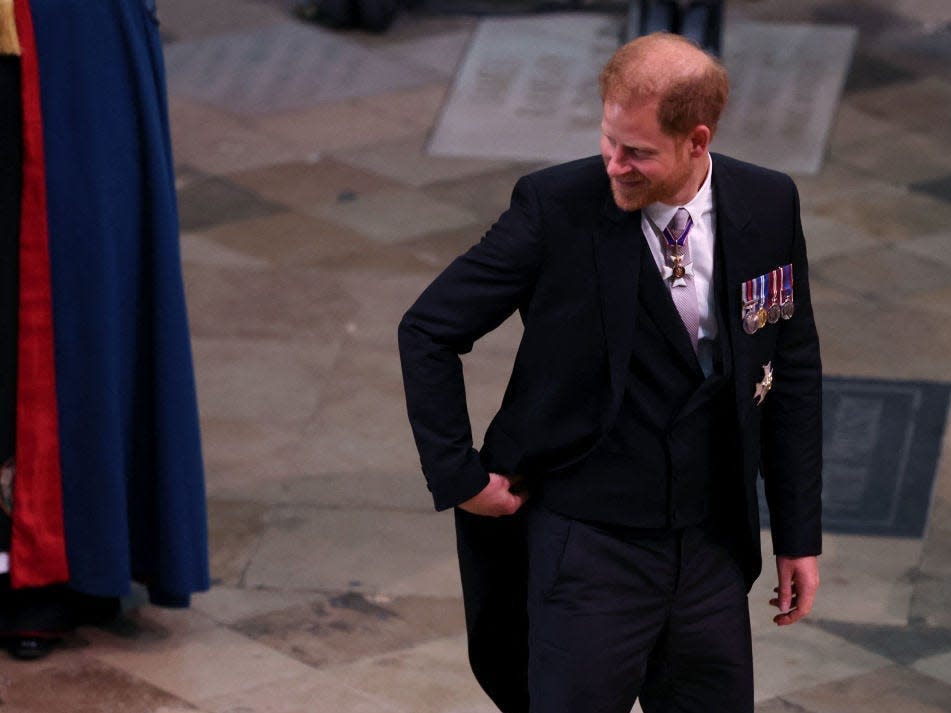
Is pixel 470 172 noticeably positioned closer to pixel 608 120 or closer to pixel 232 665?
pixel 232 665

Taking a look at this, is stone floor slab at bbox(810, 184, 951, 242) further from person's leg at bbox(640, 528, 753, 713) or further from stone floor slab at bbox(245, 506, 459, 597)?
person's leg at bbox(640, 528, 753, 713)

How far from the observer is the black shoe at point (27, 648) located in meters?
4.76

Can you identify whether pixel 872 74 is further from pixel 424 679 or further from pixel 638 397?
pixel 638 397

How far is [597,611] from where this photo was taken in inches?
129

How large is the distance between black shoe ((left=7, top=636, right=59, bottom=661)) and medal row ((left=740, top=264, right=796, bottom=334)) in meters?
2.39

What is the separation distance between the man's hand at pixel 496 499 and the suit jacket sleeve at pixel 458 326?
0.03m

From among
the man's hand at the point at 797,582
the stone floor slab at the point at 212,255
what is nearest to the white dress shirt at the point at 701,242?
the man's hand at the point at 797,582

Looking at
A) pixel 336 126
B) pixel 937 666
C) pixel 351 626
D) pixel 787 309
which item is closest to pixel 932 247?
pixel 336 126

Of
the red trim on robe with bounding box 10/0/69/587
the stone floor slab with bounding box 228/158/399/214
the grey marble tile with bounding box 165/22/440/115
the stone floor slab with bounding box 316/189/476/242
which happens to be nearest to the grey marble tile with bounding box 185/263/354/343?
the stone floor slab with bounding box 316/189/476/242

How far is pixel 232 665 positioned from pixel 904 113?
220 inches

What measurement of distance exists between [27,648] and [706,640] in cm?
214

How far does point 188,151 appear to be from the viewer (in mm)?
8734

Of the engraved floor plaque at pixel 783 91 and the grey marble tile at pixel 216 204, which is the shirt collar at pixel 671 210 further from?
the engraved floor plaque at pixel 783 91

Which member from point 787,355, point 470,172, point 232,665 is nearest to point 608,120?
point 787,355
